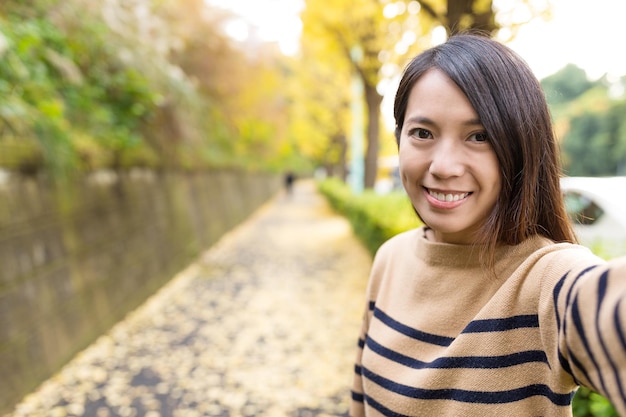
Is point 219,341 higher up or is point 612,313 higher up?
point 612,313

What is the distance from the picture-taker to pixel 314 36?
11.3 metres

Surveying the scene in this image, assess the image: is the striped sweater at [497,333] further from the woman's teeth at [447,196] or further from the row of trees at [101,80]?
the row of trees at [101,80]

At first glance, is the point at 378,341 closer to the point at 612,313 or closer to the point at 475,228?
the point at 475,228

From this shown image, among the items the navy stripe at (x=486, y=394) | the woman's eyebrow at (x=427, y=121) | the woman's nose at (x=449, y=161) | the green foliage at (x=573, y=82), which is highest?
the green foliage at (x=573, y=82)

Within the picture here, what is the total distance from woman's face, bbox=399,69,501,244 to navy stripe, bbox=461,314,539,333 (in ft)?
0.69

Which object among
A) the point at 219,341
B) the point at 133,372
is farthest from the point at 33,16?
the point at 219,341

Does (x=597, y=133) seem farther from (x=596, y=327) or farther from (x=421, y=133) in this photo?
(x=596, y=327)

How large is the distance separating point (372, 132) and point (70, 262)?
30.8 ft

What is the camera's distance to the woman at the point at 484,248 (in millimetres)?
966

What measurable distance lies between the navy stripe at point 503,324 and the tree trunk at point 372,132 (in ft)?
38.7

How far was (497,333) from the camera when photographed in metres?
1.02

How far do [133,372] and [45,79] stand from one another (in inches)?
111

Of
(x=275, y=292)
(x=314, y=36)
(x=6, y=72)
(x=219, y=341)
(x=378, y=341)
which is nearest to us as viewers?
(x=378, y=341)

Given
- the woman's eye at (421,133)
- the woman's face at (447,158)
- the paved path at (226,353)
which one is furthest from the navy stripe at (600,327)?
the paved path at (226,353)
